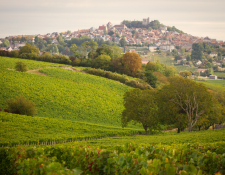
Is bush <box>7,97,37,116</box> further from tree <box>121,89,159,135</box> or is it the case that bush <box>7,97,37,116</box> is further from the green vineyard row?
the green vineyard row

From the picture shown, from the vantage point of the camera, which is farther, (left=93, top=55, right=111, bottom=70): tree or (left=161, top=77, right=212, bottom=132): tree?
(left=93, top=55, right=111, bottom=70): tree

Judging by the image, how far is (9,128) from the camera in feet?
80.4

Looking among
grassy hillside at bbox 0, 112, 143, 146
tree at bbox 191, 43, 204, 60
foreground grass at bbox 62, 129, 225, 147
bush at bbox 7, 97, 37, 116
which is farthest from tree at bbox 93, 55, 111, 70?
tree at bbox 191, 43, 204, 60

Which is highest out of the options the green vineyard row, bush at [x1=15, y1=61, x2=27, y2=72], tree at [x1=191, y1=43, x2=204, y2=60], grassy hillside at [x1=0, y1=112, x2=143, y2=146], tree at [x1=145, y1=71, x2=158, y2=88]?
tree at [x1=191, y1=43, x2=204, y2=60]

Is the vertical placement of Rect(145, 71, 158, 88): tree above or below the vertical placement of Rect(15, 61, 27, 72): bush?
below

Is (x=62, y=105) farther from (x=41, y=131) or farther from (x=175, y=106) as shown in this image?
(x=175, y=106)

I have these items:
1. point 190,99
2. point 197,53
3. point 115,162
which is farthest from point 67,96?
point 197,53

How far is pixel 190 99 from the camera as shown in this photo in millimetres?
30422

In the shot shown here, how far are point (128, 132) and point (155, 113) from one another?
5.19 m

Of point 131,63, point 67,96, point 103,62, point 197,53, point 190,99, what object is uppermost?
point 197,53

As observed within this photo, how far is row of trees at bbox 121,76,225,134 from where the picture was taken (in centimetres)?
2978

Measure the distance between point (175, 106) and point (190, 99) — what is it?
7.82ft

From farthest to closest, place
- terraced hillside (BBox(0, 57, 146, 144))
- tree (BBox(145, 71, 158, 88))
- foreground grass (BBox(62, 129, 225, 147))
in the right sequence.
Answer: tree (BBox(145, 71, 158, 88)) → terraced hillside (BBox(0, 57, 146, 144)) → foreground grass (BBox(62, 129, 225, 147))

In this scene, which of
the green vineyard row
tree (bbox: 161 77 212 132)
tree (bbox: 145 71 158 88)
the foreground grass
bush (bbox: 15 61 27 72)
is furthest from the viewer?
tree (bbox: 145 71 158 88)
